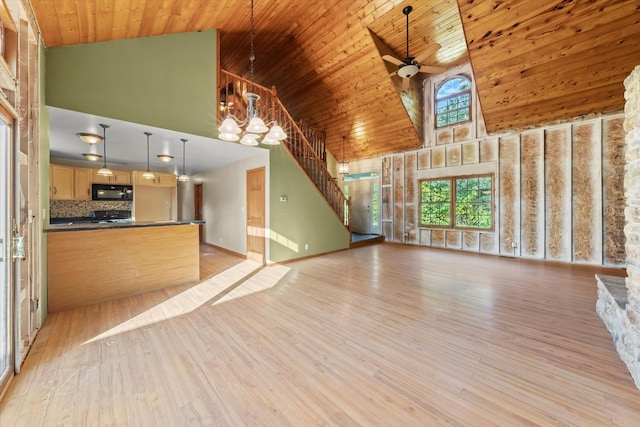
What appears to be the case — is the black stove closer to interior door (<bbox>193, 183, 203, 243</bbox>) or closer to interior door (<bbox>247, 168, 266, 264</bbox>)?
interior door (<bbox>193, 183, 203, 243</bbox>)

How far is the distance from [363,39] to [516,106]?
3.82 meters

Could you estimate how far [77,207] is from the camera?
6.21 meters

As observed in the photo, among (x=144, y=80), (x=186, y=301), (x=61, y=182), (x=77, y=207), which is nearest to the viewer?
(x=186, y=301)

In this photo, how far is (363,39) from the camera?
5.44m

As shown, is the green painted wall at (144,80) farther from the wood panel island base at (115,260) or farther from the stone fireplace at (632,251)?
the stone fireplace at (632,251)

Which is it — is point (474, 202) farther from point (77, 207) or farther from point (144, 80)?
point (77, 207)

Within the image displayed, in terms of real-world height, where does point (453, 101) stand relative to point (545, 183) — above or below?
above

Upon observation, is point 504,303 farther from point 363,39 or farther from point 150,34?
point 150,34

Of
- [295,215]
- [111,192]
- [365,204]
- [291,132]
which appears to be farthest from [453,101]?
[111,192]

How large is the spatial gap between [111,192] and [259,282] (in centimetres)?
516

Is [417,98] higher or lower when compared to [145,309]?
higher

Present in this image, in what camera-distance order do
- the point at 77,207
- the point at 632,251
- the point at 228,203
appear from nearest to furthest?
the point at 632,251
the point at 77,207
the point at 228,203

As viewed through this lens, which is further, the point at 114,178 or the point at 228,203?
the point at 228,203

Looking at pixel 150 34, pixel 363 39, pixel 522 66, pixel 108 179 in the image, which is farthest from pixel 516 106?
pixel 108 179
